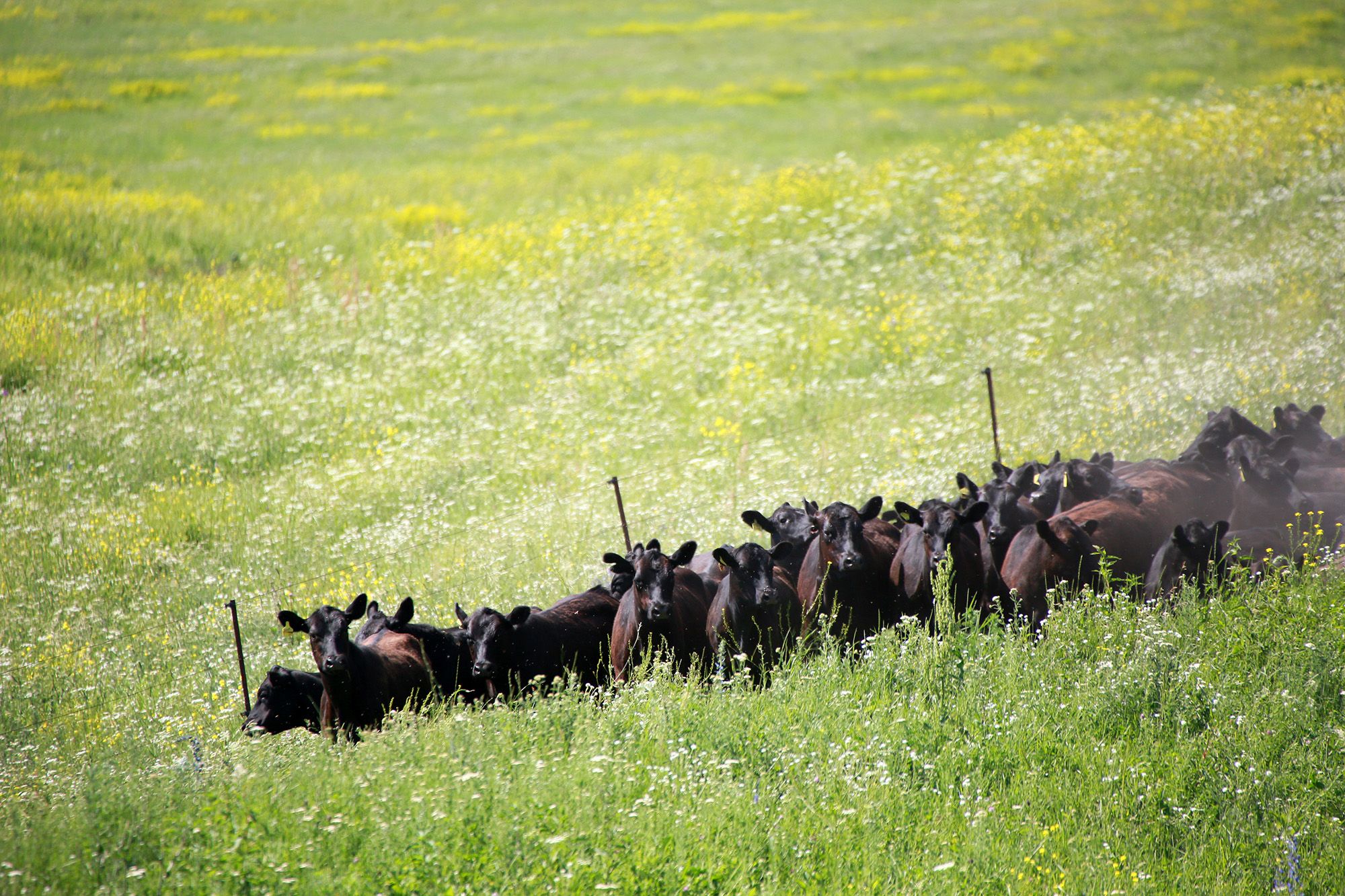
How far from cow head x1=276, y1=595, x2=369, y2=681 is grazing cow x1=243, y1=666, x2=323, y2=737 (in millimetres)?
413

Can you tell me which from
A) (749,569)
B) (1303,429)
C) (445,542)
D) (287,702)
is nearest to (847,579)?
(749,569)

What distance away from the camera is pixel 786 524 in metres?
11.7

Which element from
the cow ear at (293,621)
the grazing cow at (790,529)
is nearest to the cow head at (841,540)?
the grazing cow at (790,529)

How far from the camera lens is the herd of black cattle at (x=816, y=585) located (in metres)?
9.46

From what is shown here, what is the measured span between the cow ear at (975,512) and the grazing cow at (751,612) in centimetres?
175

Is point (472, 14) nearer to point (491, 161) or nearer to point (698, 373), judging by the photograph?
point (491, 161)

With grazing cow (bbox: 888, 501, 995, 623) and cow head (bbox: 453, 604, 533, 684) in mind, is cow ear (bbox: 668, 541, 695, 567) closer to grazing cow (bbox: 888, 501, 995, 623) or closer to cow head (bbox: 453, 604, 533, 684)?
cow head (bbox: 453, 604, 533, 684)

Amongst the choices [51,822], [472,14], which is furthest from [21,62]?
[51,822]

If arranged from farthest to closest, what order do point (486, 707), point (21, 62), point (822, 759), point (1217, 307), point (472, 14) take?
point (472, 14) → point (21, 62) → point (1217, 307) → point (486, 707) → point (822, 759)

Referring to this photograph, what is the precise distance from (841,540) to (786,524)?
152cm

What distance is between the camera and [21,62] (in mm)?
41438

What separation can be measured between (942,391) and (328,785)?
531 inches

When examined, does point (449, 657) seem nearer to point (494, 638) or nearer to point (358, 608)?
point (494, 638)

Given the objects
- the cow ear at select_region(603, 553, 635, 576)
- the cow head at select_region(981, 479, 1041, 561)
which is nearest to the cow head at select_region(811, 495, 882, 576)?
the cow head at select_region(981, 479, 1041, 561)
